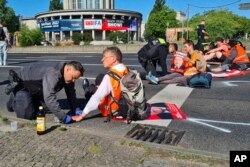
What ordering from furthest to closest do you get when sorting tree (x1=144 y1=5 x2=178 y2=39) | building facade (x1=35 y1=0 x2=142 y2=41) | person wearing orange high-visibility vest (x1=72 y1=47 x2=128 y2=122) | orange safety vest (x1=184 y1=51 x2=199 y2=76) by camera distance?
building facade (x1=35 y1=0 x2=142 y2=41), tree (x1=144 y1=5 x2=178 y2=39), orange safety vest (x1=184 y1=51 x2=199 y2=76), person wearing orange high-visibility vest (x1=72 y1=47 x2=128 y2=122)

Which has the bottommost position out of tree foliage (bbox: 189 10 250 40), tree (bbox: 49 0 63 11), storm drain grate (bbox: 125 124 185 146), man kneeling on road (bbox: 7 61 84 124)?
storm drain grate (bbox: 125 124 185 146)

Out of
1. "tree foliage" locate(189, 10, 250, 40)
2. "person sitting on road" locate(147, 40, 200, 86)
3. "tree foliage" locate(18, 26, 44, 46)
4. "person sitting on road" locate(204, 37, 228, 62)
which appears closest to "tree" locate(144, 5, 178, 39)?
"tree foliage" locate(189, 10, 250, 40)

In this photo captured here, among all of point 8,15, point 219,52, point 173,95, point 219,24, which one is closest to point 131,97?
point 173,95

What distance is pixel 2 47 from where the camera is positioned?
15922 mm

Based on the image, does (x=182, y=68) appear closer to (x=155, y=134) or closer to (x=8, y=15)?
(x=155, y=134)

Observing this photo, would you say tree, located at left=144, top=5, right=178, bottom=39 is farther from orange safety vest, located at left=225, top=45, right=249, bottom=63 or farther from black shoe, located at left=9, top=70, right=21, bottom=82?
black shoe, located at left=9, top=70, right=21, bottom=82

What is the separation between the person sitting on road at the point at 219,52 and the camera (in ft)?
47.3

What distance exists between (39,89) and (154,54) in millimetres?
5326

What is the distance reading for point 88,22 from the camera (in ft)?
367

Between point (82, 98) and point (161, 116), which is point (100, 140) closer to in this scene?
Answer: point (161, 116)

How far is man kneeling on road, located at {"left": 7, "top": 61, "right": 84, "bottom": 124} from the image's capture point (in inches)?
219

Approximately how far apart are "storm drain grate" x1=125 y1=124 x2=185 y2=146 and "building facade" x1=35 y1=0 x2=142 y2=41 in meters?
105

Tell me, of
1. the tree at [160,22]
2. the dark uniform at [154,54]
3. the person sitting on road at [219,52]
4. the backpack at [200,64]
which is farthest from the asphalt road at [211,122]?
the tree at [160,22]

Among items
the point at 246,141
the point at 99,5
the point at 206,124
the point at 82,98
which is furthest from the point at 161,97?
the point at 99,5
